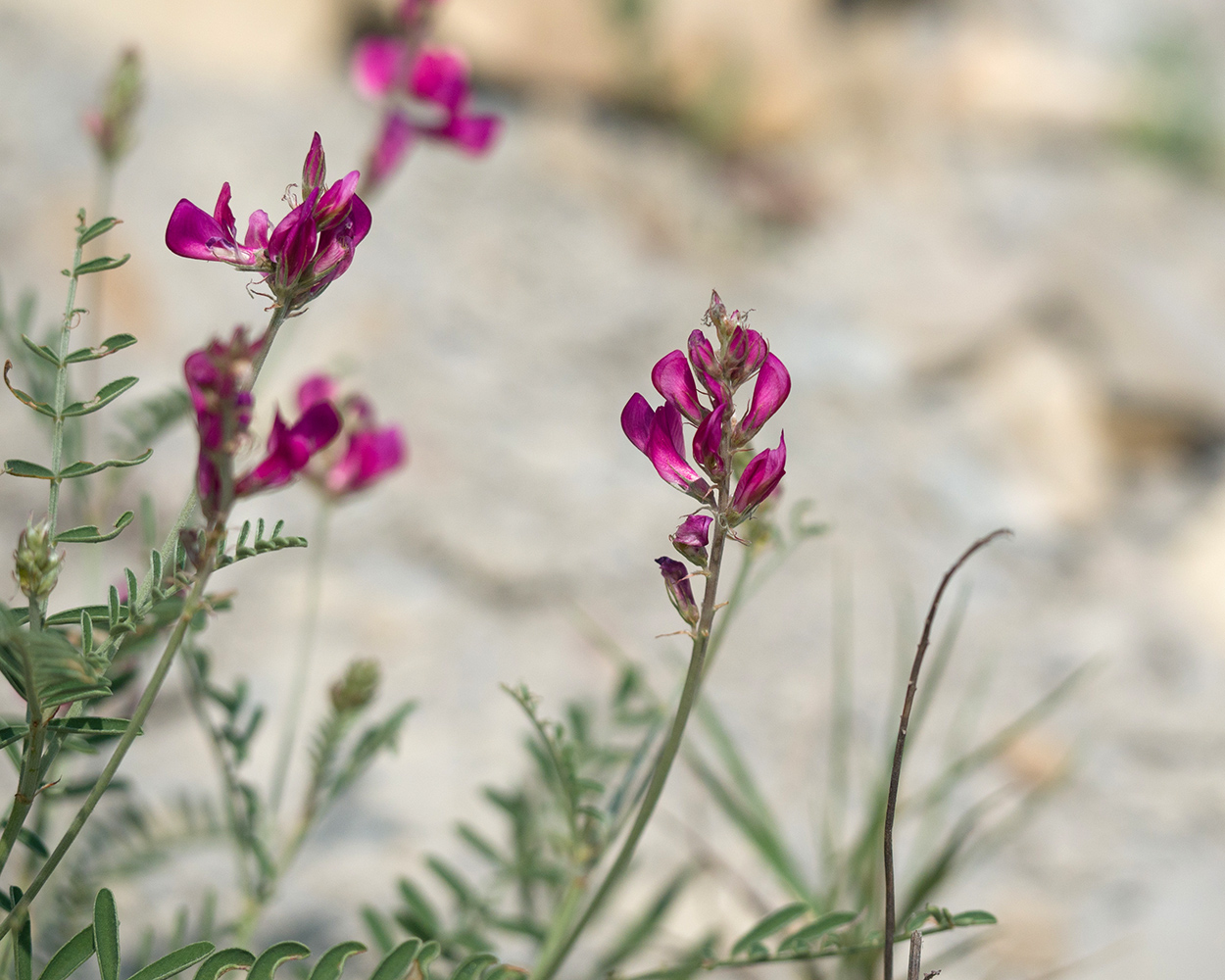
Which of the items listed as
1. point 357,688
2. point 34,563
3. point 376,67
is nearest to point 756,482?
point 34,563

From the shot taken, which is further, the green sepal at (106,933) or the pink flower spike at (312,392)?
the pink flower spike at (312,392)

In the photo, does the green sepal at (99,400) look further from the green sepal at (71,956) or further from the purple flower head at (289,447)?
the green sepal at (71,956)

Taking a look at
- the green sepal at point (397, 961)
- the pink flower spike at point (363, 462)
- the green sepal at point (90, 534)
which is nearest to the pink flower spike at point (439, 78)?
the pink flower spike at point (363, 462)

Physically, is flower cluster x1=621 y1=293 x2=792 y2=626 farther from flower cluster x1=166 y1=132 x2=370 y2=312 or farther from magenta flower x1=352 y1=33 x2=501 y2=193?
magenta flower x1=352 y1=33 x2=501 y2=193

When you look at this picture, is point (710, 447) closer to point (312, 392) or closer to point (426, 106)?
point (312, 392)

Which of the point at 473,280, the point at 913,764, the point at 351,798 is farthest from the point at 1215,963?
the point at 473,280
